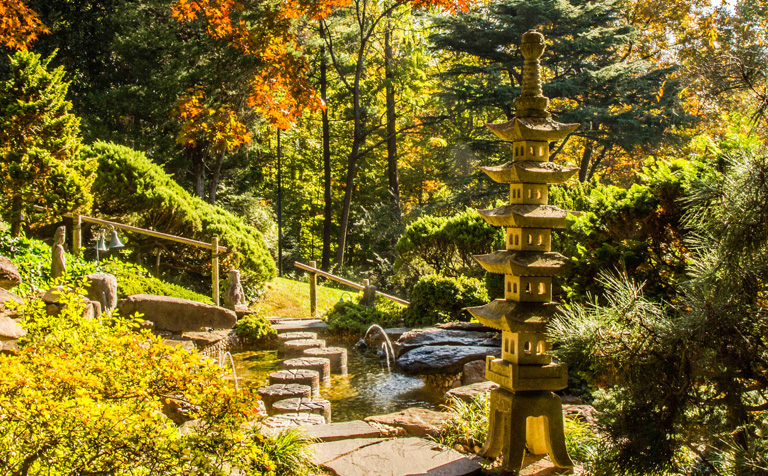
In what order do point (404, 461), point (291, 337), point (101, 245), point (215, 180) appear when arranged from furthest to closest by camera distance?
point (215, 180) < point (101, 245) < point (291, 337) < point (404, 461)

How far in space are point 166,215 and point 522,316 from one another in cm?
978

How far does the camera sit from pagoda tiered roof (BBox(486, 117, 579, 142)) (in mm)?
3641

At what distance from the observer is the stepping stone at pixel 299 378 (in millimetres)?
6109

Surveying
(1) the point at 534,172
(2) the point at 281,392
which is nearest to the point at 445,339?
(2) the point at 281,392

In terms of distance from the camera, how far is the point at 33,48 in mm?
16234

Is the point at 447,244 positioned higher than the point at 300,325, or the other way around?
the point at 447,244

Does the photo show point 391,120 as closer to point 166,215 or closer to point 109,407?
point 166,215

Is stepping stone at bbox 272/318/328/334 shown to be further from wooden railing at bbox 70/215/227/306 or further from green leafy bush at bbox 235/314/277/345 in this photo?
wooden railing at bbox 70/215/227/306

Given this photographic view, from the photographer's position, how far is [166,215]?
38.7 ft

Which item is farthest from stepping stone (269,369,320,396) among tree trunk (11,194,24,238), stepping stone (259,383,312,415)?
tree trunk (11,194,24,238)

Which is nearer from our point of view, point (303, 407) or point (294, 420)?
point (294, 420)

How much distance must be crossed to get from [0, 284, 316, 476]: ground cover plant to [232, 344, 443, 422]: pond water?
9.12 feet

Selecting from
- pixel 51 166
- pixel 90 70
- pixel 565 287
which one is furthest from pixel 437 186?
pixel 565 287

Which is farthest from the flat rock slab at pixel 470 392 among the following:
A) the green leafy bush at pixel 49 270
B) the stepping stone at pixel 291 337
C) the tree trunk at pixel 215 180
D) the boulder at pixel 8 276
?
the tree trunk at pixel 215 180
